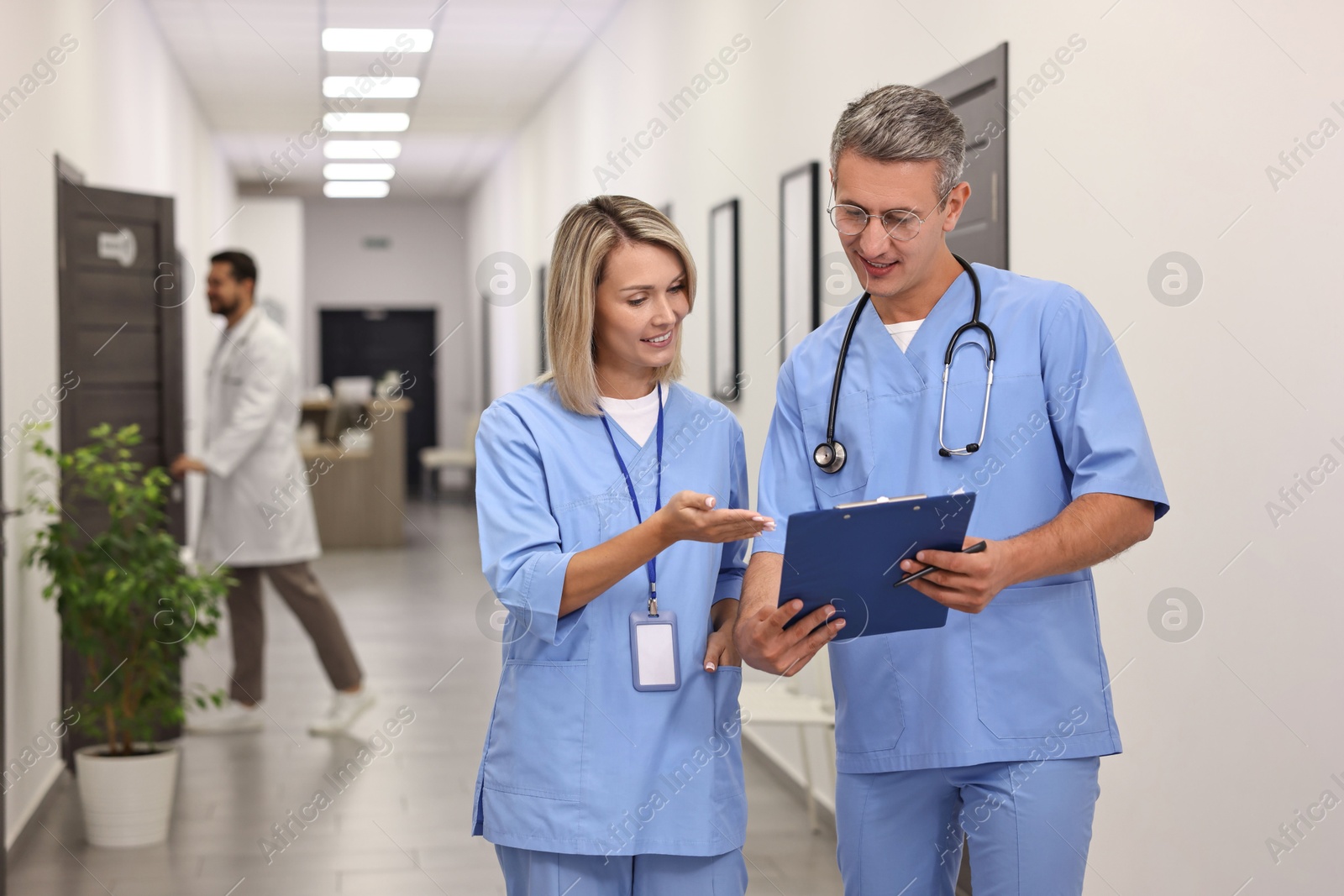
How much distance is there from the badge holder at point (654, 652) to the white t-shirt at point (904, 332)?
1.68ft

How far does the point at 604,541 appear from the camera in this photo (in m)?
1.56

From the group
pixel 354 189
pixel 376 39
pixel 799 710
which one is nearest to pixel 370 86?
pixel 376 39

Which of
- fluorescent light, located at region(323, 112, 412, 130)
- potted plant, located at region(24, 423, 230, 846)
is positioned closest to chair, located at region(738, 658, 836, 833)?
potted plant, located at region(24, 423, 230, 846)

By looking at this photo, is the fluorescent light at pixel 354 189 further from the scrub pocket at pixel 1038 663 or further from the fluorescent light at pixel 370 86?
the scrub pocket at pixel 1038 663

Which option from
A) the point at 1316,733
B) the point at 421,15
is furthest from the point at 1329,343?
the point at 421,15

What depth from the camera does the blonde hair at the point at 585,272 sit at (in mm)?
1597

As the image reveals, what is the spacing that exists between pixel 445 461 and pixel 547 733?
1202 cm

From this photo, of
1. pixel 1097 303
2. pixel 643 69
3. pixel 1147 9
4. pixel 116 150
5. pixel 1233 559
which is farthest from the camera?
pixel 643 69

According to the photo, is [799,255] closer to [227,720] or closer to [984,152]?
[984,152]

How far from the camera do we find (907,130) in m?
1.57

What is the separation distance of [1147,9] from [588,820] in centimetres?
173

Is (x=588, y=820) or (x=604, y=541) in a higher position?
(x=604, y=541)

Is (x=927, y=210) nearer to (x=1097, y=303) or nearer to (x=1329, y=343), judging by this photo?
(x=1329, y=343)

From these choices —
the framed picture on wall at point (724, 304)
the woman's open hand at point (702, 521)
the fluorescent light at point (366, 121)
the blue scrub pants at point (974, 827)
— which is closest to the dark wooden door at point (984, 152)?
the blue scrub pants at point (974, 827)
